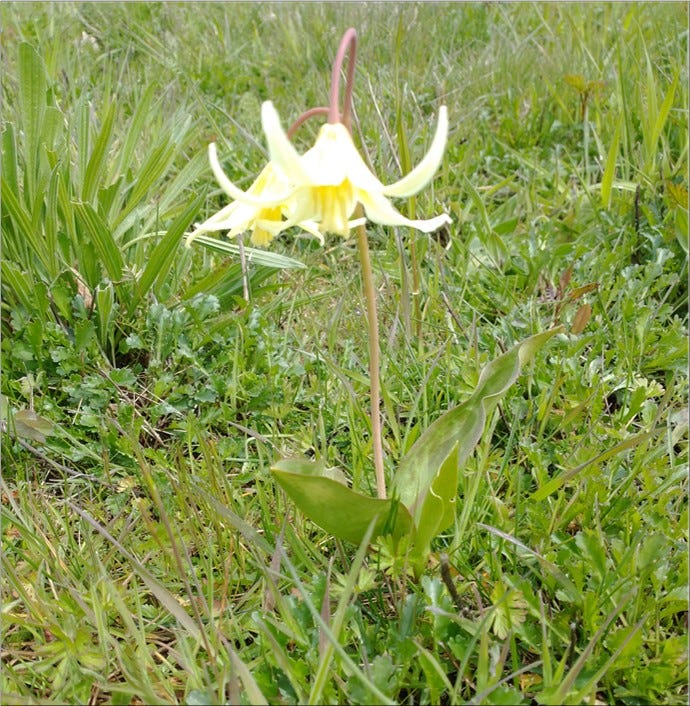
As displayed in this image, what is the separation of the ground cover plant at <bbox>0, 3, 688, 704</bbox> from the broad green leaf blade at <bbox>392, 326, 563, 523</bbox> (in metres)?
0.09

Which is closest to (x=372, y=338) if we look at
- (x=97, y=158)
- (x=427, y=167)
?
(x=427, y=167)

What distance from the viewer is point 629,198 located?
2.39 meters

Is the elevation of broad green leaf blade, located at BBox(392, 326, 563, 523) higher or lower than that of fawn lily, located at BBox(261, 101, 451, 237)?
lower

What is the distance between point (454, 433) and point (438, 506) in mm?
172

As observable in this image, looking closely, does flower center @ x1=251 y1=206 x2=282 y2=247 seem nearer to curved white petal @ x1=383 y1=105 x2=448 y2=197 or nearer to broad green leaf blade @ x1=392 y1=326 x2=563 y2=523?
curved white petal @ x1=383 y1=105 x2=448 y2=197

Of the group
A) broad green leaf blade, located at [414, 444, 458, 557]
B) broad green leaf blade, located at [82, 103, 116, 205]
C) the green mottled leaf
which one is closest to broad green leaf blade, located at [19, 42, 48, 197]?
broad green leaf blade, located at [82, 103, 116, 205]

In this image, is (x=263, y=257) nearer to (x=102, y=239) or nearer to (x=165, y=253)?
(x=165, y=253)

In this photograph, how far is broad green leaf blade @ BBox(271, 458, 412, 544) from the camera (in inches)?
46.0

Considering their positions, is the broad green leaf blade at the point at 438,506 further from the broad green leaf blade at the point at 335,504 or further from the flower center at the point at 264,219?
the flower center at the point at 264,219

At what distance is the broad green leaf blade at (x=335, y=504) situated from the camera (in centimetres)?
117

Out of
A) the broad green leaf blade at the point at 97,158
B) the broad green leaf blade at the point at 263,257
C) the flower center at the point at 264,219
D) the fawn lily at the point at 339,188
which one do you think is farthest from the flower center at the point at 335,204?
the broad green leaf blade at the point at 97,158

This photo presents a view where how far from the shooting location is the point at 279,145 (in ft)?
2.99

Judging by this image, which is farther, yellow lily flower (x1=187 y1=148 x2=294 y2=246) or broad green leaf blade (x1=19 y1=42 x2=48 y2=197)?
broad green leaf blade (x1=19 y1=42 x2=48 y2=197)

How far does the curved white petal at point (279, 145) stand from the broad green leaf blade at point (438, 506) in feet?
1.66
